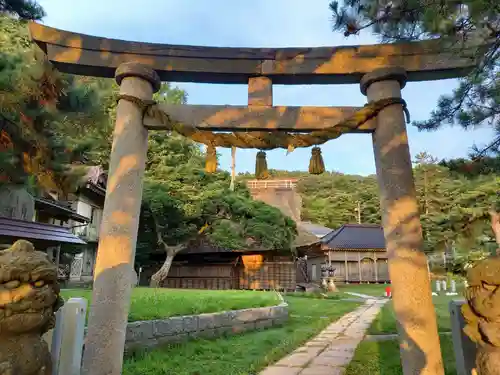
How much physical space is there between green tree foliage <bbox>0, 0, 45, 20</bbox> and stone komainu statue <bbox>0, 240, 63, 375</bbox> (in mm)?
4671

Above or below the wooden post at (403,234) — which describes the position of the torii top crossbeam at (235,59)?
above

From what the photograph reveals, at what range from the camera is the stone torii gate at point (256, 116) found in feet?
10.7

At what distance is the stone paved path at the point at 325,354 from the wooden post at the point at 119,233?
2.31 meters

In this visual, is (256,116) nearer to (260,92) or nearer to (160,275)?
(260,92)

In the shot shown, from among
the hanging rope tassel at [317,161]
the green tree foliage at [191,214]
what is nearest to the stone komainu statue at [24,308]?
the hanging rope tassel at [317,161]

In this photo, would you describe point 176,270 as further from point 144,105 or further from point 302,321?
point 144,105

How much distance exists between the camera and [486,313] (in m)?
2.24

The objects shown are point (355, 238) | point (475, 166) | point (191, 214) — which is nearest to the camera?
point (475, 166)

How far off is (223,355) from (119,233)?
10.1ft

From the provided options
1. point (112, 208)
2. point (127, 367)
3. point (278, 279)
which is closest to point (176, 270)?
point (278, 279)

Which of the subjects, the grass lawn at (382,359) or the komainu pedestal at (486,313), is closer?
the komainu pedestal at (486,313)

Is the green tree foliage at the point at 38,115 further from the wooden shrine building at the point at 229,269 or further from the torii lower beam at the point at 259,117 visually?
the wooden shrine building at the point at 229,269

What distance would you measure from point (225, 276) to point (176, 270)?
2958 mm

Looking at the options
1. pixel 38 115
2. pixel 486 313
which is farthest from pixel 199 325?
pixel 486 313
